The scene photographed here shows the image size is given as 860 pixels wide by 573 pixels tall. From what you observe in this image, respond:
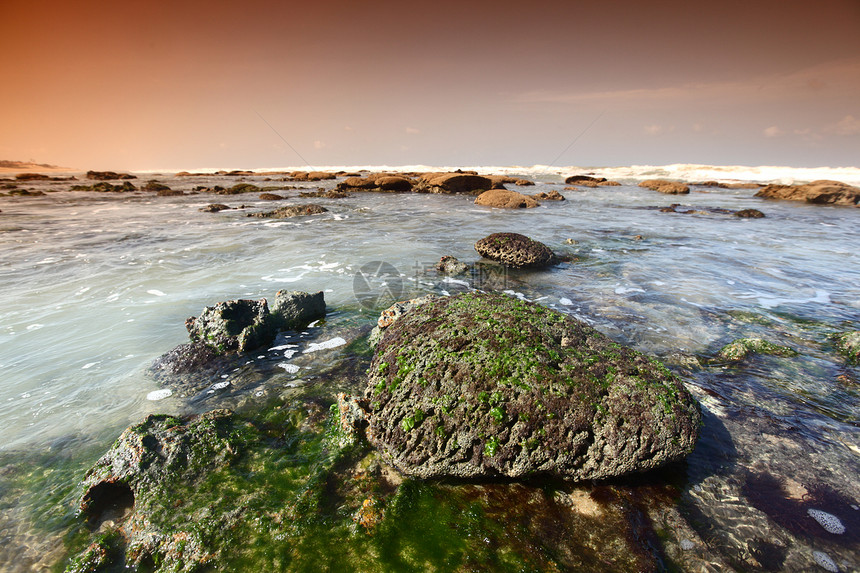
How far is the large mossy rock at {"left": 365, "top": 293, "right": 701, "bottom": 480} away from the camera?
2.62m

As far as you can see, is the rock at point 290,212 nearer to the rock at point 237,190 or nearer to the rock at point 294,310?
the rock at point 294,310

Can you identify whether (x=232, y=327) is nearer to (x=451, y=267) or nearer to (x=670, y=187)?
(x=451, y=267)

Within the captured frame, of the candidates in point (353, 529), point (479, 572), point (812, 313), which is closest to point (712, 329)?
point (812, 313)

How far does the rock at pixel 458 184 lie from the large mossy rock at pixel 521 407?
24.6m

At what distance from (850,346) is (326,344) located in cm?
664

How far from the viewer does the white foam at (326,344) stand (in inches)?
184

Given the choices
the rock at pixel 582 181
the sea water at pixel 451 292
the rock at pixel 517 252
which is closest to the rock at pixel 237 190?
the sea water at pixel 451 292

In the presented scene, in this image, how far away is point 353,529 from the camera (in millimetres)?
2334

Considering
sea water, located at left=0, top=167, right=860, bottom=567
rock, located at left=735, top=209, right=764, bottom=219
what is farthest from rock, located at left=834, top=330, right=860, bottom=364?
rock, located at left=735, top=209, right=764, bottom=219

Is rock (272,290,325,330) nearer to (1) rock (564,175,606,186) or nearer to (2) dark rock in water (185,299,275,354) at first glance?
(2) dark rock in water (185,299,275,354)

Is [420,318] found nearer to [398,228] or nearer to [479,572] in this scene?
[479,572]

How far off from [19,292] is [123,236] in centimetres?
605

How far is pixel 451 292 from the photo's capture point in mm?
6641

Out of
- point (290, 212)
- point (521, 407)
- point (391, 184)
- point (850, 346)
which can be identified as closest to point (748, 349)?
point (850, 346)
